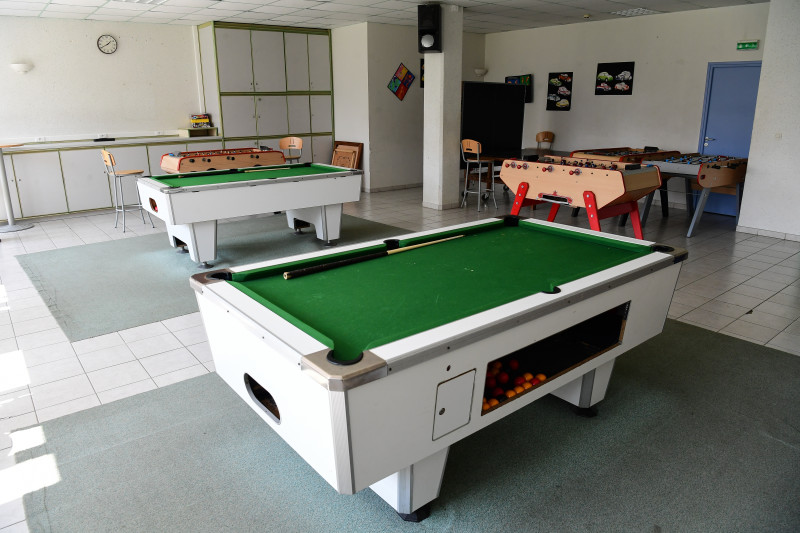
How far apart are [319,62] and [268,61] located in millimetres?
953

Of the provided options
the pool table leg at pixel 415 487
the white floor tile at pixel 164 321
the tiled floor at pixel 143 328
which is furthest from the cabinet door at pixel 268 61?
the pool table leg at pixel 415 487

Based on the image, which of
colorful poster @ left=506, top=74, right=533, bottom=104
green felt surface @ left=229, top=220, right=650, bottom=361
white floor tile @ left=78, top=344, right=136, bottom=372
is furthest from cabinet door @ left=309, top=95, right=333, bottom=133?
green felt surface @ left=229, top=220, right=650, bottom=361

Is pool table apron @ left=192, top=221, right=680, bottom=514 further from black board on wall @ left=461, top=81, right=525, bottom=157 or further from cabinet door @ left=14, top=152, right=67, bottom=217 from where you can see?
black board on wall @ left=461, top=81, right=525, bottom=157

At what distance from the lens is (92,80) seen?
7820 millimetres

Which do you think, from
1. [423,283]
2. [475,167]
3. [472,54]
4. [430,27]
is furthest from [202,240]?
[472,54]

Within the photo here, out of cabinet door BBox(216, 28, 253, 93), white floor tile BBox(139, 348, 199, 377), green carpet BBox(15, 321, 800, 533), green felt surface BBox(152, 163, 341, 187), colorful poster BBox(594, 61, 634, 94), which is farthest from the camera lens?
colorful poster BBox(594, 61, 634, 94)

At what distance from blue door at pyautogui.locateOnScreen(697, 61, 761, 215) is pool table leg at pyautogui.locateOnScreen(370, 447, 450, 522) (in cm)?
726

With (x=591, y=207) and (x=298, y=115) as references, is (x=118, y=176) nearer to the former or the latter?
(x=298, y=115)

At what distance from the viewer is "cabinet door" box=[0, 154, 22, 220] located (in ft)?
23.0

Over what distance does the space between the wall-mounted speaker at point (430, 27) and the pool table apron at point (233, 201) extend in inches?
98.9

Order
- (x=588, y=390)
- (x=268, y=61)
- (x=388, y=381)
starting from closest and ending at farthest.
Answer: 1. (x=388, y=381)
2. (x=588, y=390)
3. (x=268, y=61)

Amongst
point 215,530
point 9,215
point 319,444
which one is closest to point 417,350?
point 319,444

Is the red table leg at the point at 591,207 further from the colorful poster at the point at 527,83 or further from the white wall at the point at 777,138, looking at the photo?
the colorful poster at the point at 527,83

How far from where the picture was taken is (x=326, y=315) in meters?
1.90
